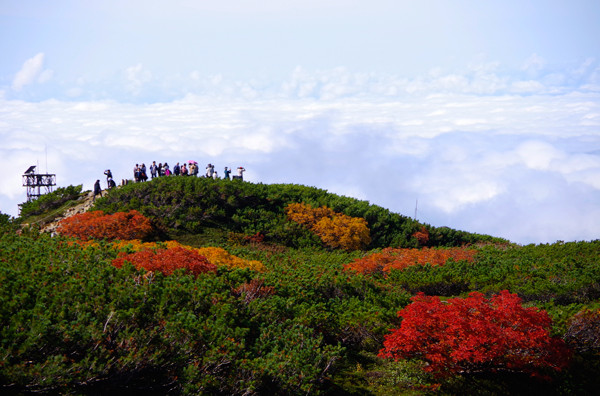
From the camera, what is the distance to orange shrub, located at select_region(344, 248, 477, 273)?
24.0 m

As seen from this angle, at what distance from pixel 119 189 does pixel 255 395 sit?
25218mm

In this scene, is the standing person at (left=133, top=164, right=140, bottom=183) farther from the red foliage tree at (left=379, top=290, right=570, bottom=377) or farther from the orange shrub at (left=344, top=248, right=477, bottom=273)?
the red foliage tree at (left=379, top=290, right=570, bottom=377)

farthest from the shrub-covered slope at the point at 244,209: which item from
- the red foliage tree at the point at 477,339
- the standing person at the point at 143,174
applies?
the red foliage tree at the point at 477,339

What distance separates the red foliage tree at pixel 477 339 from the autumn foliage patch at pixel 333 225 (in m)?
17.7

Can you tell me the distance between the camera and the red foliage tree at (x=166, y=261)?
51.3 ft

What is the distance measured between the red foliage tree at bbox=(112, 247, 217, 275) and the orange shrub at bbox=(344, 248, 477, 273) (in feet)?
25.9

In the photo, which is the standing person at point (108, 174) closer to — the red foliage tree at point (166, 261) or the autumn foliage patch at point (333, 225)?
the autumn foliage patch at point (333, 225)

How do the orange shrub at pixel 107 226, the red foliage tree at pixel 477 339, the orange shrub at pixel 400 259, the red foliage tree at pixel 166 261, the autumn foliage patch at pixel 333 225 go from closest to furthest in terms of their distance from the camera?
1. the red foliage tree at pixel 477 339
2. the red foliage tree at pixel 166 261
3. the orange shrub at pixel 400 259
4. the orange shrub at pixel 107 226
5. the autumn foliage patch at pixel 333 225

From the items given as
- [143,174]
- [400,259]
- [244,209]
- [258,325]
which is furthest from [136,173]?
[258,325]

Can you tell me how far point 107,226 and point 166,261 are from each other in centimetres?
1214

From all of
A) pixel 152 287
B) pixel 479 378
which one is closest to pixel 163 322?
pixel 152 287

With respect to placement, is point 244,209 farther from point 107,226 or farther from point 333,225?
point 107,226

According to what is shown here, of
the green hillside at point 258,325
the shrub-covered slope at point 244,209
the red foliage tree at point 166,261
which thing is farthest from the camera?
the shrub-covered slope at point 244,209

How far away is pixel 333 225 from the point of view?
109 ft
